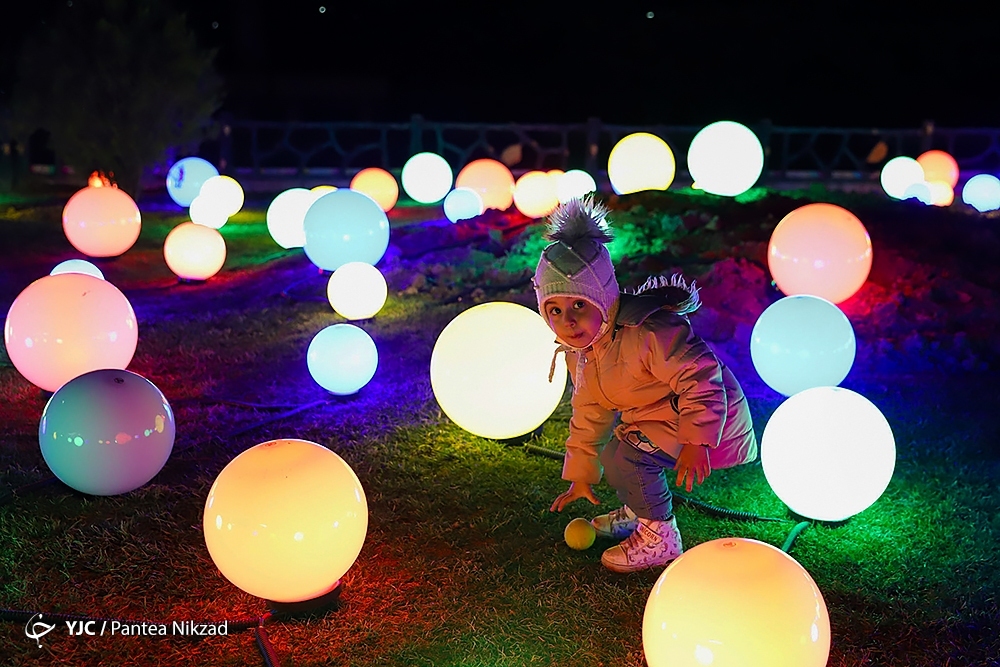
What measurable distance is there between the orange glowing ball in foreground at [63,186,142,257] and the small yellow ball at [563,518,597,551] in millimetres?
8666

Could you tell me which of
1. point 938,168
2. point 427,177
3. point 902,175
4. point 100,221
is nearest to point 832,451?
point 100,221

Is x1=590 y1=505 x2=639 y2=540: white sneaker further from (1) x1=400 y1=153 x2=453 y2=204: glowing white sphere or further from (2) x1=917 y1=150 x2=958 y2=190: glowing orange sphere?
(2) x1=917 y1=150 x2=958 y2=190: glowing orange sphere

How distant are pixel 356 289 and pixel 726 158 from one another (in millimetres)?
6943

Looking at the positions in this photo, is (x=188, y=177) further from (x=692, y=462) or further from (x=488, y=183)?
(x=692, y=462)

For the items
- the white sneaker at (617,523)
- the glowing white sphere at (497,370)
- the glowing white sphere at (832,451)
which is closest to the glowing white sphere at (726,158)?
the glowing white sphere at (497,370)

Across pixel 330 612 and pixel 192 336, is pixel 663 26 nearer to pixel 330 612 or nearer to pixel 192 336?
pixel 192 336

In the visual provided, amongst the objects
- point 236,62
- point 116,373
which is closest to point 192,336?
point 116,373

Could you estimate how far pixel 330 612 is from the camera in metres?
3.69

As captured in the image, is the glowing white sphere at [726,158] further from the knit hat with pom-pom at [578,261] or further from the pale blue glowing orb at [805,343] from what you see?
the knit hat with pom-pom at [578,261]

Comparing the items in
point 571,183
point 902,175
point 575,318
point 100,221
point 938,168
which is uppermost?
point 938,168

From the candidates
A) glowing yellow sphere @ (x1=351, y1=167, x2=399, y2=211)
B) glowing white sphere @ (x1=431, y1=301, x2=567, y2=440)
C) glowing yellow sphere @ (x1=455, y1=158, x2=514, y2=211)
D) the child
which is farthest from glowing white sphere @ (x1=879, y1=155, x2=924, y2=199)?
the child

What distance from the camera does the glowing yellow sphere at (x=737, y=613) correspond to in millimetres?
2705

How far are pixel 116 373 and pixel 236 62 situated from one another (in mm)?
30632

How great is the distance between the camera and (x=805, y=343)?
18.2 feet
